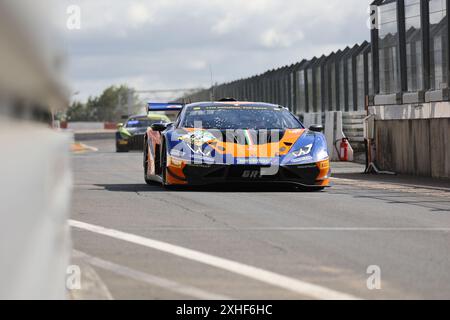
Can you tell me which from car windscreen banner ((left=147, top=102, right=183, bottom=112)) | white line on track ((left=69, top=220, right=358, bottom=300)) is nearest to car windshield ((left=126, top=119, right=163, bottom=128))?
car windscreen banner ((left=147, top=102, right=183, bottom=112))

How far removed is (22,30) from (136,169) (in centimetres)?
2022

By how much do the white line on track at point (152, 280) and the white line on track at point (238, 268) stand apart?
1.55 ft

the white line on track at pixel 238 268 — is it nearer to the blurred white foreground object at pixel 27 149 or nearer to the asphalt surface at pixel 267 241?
the asphalt surface at pixel 267 241

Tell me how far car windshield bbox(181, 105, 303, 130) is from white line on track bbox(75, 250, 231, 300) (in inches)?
317

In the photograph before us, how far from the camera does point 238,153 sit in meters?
13.9

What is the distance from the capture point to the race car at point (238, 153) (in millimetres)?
13766

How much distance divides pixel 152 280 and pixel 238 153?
327 inches

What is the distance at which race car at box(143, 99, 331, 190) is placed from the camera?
45.2 ft

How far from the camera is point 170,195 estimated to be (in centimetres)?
1299

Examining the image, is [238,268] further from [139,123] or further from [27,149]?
[139,123]

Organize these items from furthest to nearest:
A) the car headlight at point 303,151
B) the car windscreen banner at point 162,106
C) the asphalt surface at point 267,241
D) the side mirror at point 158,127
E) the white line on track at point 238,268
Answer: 1. the car windscreen banner at point 162,106
2. the side mirror at point 158,127
3. the car headlight at point 303,151
4. the asphalt surface at point 267,241
5. the white line on track at point 238,268

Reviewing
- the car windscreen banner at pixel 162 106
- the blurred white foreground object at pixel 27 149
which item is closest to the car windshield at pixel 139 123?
the car windscreen banner at pixel 162 106

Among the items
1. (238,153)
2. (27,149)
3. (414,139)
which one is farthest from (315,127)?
(27,149)
